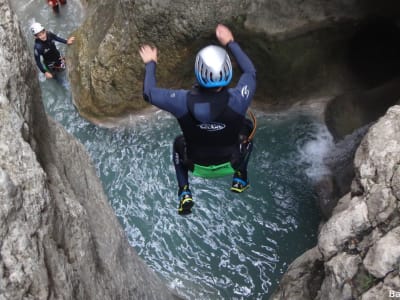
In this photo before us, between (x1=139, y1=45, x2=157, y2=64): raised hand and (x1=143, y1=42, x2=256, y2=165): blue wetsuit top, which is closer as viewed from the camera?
(x1=143, y1=42, x2=256, y2=165): blue wetsuit top

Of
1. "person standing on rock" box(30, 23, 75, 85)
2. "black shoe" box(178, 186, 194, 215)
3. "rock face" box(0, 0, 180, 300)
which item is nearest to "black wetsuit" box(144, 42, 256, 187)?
"black shoe" box(178, 186, 194, 215)

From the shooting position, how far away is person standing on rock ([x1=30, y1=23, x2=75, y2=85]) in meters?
8.55

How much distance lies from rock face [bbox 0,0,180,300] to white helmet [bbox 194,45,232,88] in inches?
52.0

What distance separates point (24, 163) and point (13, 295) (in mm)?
805

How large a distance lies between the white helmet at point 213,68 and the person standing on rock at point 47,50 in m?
5.52

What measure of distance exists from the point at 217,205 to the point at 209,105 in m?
4.01

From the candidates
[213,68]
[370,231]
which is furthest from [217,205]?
[213,68]

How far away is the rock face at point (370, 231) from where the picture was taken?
151 inches

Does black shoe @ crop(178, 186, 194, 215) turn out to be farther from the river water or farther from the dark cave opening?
the dark cave opening

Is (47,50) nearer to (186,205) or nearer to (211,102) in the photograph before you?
(186,205)

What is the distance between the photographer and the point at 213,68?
141 inches

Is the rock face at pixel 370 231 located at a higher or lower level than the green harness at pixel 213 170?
lower

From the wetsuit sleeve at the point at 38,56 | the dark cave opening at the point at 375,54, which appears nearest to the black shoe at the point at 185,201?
the dark cave opening at the point at 375,54

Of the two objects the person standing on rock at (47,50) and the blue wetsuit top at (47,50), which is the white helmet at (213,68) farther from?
the blue wetsuit top at (47,50)
